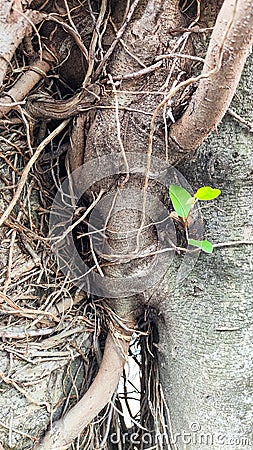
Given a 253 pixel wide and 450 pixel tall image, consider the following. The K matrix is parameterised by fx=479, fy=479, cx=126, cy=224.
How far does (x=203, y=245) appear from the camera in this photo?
654mm

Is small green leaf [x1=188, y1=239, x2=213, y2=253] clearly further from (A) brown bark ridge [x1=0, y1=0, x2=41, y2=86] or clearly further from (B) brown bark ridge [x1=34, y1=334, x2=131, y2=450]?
(A) brown bark ridge [x1=0, y1=0, x2=41, y2=86]

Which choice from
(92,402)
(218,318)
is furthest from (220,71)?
(92,402)

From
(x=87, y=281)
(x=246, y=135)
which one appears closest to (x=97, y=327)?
(x=87, y=281)

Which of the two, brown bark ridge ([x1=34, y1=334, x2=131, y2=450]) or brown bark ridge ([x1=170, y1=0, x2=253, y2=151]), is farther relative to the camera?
brown bark ridge ([x1=34, y1=334, x2=131, y2=450])

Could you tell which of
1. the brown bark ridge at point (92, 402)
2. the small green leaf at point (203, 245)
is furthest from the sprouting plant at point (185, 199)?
the brown bark ridge at point (92, 402)

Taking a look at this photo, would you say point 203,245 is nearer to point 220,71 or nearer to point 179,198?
point 179,198

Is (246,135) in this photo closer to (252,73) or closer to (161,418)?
(252,73)

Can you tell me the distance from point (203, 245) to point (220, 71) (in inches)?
9.6

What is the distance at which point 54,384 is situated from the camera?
73 cm

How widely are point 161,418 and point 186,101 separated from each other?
52cm

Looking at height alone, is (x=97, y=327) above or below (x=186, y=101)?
below

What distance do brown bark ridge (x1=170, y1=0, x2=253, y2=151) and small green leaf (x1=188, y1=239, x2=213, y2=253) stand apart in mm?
134

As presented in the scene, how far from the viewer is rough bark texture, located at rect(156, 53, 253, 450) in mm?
673

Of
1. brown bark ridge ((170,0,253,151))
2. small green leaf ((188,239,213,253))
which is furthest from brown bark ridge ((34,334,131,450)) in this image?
brown bark ridge ((170,0,253,151))
